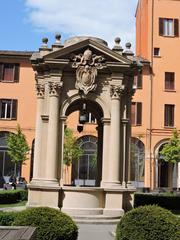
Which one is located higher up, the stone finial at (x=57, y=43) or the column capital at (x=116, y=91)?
the stone finial at (x=57, y=43)

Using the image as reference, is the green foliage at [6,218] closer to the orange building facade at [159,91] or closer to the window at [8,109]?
the window at [8,109]

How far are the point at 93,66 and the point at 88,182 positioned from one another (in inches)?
1318

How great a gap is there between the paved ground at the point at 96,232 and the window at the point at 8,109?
3707 centimetres

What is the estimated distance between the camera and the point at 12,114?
5350cm

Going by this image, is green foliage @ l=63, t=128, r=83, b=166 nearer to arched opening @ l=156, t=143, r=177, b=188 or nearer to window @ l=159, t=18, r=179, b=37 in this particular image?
arched opening @ l=156, t=143, r=177, b=188

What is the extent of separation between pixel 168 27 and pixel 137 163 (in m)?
16.4

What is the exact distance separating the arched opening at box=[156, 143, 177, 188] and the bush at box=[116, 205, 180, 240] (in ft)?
139

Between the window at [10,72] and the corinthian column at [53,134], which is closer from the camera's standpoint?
the corinthian column at [53,134]

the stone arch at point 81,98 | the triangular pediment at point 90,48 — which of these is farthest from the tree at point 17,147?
the triangular pediment at point 90,48

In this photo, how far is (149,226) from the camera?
11055 mm

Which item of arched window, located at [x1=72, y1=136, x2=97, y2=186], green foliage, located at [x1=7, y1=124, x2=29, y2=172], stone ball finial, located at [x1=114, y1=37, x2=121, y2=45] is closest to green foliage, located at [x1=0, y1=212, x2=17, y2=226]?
stone ball finial, located at [x1=114, y1=37, x2=121, y2=45]

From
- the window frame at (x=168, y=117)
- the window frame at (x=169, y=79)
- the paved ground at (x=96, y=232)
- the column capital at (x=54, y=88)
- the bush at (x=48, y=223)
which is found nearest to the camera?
the bush at (x=48, y=223)

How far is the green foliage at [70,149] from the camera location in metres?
49.1

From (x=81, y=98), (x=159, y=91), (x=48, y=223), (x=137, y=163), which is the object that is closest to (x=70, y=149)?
(x=137, y=163)
